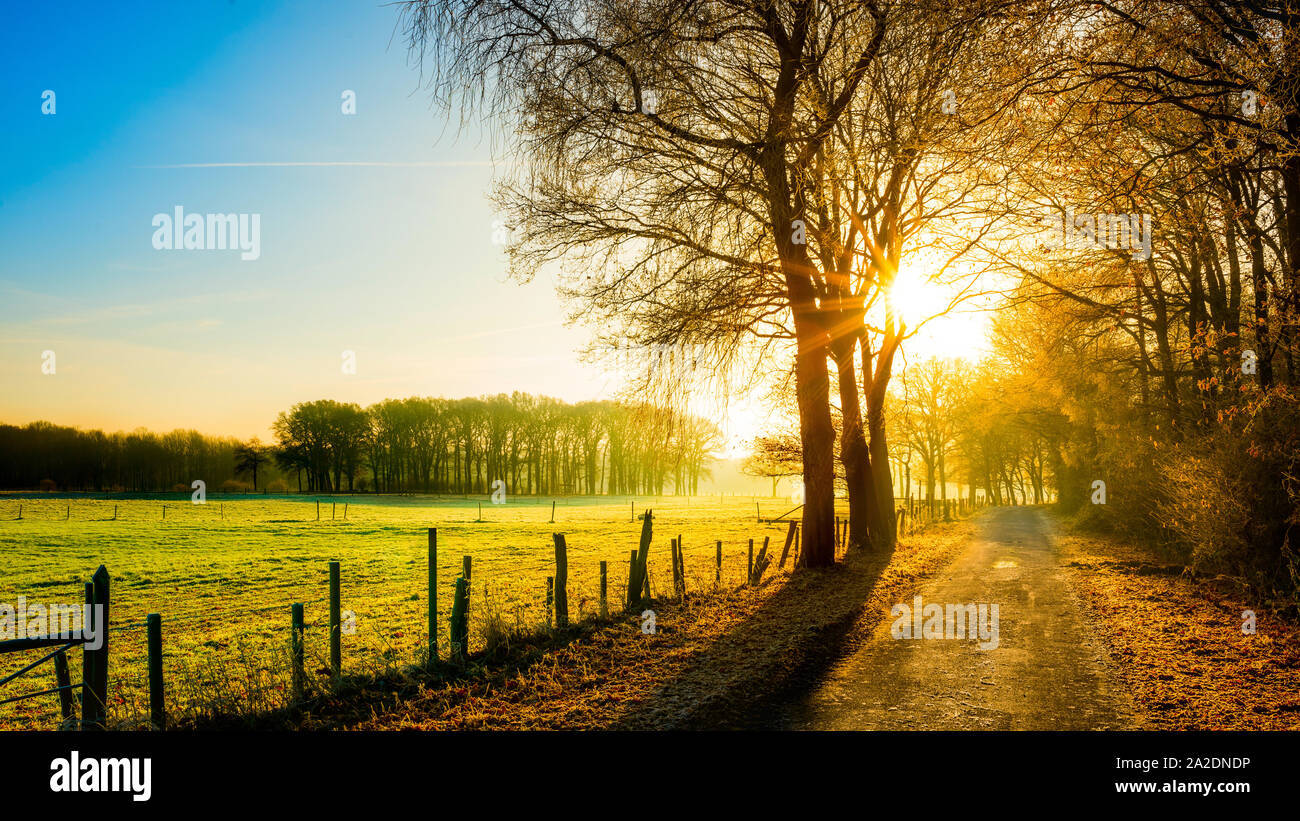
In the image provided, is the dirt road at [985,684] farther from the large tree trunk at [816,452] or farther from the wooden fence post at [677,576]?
the large tree trunk at [816,452]

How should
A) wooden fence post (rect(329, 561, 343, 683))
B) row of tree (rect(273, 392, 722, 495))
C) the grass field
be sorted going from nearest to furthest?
1. wooden fence post (rect(329, 561, 343, 683))
2. the grass field
3. row of tree (rect(273, 392, 722, 495))

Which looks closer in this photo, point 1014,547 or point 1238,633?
point 1238,633

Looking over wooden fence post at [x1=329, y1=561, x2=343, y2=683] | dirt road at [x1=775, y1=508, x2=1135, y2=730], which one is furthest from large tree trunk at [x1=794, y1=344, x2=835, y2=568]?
wooden fence post at [x1=329, y1=561, x2=343, y2=683]

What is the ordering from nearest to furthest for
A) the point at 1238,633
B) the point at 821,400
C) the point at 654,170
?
the point at 1238,633, the point at 654,170, the point at 821,400

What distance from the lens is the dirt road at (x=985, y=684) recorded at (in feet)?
18.5

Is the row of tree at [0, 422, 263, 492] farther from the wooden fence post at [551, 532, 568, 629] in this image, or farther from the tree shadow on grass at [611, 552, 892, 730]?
the tree shadow on grass at [611, 552, 892, 730]

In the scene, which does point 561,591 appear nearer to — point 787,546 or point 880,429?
point 787,546

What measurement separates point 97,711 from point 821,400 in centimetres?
1205

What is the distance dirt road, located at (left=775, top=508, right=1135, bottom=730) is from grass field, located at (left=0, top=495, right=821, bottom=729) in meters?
4.14

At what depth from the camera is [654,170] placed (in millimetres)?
12586

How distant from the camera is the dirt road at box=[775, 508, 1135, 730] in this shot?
5637mm
